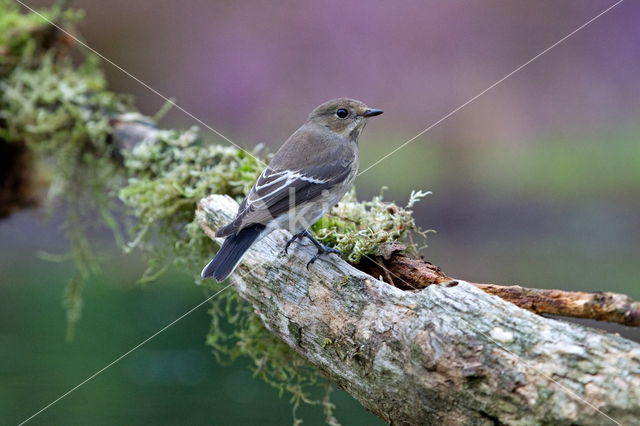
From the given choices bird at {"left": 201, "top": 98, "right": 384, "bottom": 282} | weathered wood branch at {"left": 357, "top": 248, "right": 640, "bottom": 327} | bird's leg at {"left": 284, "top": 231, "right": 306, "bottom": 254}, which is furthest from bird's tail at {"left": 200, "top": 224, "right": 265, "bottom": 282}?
weathered wood branch at {"left": 357, "top": 248, "right": 640, "bottom": 327}

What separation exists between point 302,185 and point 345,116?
29.0 inches

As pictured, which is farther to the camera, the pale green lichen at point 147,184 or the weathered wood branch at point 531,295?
the pale green lichen at point 147,184

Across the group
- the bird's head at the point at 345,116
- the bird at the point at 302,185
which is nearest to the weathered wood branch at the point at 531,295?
the bird at the point at 302,185

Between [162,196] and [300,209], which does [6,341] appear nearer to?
[162,196]

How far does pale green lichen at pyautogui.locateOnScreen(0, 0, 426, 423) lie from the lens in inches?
153

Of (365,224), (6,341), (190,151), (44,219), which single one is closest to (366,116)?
(365,224)

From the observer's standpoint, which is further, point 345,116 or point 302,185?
point 345,116

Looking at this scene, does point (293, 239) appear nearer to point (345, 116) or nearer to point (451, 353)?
point (345, 116)

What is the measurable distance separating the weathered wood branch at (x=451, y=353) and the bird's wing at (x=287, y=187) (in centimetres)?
38

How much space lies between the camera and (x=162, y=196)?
14.8 feet

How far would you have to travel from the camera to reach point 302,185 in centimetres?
369

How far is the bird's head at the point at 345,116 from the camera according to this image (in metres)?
4.21

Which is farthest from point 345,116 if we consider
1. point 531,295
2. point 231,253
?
point 531,295

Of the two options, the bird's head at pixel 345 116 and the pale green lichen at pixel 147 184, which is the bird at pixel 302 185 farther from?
the pale green lichen at pixel 147 184
